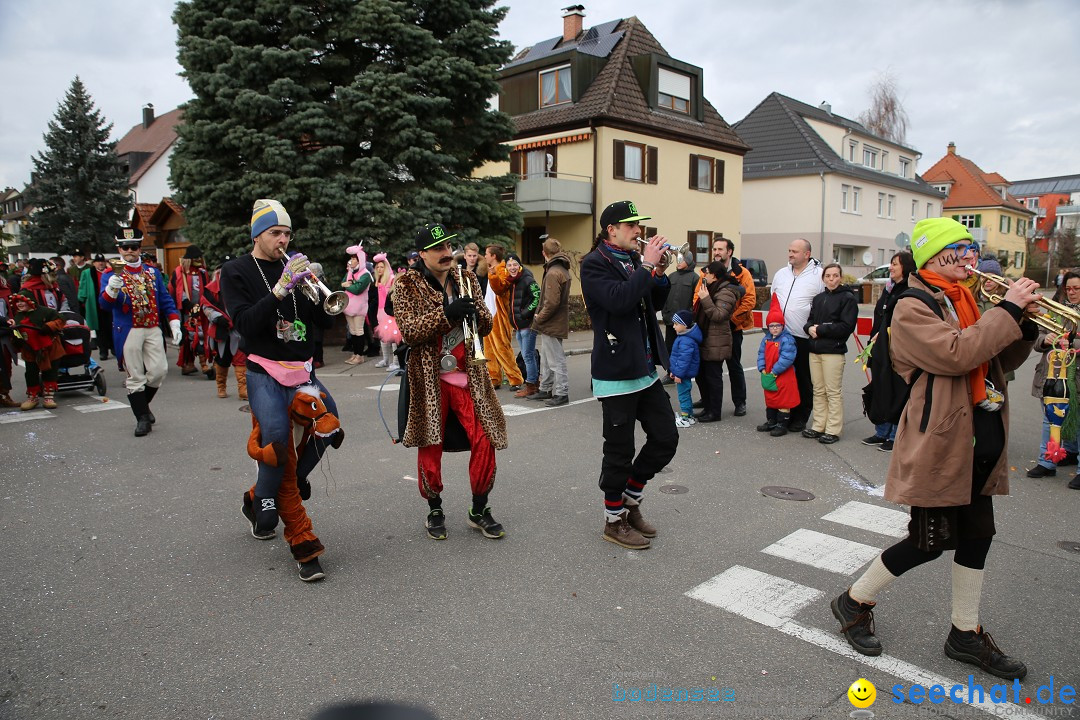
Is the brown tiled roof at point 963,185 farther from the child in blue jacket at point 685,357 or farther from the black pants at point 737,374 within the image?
the child in blue jacket at point 685,357

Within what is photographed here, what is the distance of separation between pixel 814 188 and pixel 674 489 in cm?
3458

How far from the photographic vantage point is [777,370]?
25.0 feet

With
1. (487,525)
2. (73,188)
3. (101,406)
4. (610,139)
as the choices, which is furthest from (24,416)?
(73,188)

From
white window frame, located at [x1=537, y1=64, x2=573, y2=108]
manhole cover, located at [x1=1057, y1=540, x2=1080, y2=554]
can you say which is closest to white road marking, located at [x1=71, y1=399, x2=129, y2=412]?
manhole cover, located at [x1=1057, y1=540, x2=1080, y2=554]

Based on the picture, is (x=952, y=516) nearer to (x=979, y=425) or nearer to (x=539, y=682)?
(x=979, y=425)

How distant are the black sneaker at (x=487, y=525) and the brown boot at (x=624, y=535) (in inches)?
27.7

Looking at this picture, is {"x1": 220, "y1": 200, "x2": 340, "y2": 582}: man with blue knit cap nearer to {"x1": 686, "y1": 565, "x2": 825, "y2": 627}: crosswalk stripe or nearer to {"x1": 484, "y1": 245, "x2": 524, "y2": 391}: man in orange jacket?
{"x1": 686, "y1": 565, "x2": 825, "y2": 627}: crosswalk stripe

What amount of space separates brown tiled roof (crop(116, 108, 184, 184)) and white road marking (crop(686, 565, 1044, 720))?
49734 millimetres

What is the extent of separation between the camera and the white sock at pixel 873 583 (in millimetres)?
3289

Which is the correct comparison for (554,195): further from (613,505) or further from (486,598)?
(486,598)

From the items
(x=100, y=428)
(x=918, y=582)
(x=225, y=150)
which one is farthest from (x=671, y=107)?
(x=918, y=582)

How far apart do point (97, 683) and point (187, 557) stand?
1376mm

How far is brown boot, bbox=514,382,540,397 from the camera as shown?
9891 mm

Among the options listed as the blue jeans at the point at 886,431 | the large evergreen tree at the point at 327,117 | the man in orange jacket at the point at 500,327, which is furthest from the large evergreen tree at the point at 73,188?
the blue jeans at the point at 886,431
